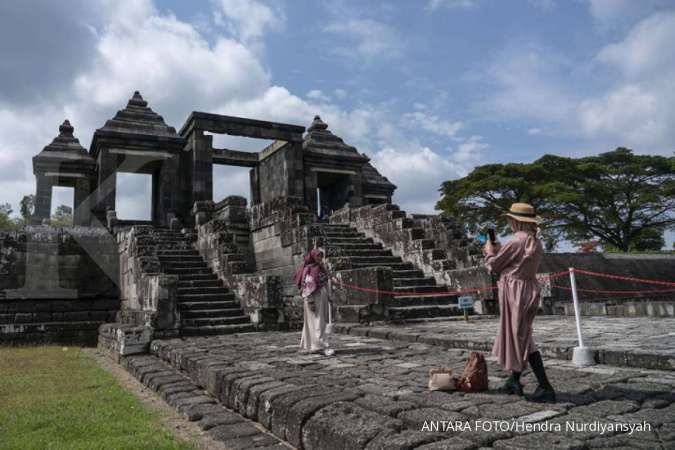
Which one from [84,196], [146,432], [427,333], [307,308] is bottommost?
[146,432]

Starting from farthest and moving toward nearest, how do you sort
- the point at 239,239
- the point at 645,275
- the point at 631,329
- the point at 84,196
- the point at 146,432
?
the point at 84,196 → the point at 645,275 → the point at 239,239 → the point at 631,329 → the point at 146,432

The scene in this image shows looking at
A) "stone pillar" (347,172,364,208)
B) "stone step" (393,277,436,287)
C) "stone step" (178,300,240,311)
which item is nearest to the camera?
"stone step" (178,300,240,311)

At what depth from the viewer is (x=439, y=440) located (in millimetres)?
2775

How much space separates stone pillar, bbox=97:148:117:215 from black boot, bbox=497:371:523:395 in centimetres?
1773

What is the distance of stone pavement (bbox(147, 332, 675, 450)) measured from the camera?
2822 mm

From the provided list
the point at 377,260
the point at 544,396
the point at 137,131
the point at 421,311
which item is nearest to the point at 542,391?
the point at 544,396

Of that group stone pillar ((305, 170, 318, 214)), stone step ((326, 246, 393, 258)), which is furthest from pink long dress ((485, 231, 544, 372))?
stone pillar ((305, 170, 318, 214))

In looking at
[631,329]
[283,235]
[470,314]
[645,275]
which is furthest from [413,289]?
[645,275]

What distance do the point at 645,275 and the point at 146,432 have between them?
1879cm

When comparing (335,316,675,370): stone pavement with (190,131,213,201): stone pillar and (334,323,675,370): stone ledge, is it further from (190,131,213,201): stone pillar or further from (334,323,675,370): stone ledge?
(190,131,213,201): stone pillar

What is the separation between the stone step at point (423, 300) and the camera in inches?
424

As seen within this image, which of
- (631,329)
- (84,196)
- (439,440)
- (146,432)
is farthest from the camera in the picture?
(84,196)

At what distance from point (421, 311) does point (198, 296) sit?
15.1 ft

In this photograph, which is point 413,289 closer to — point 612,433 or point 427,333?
point 427,333
